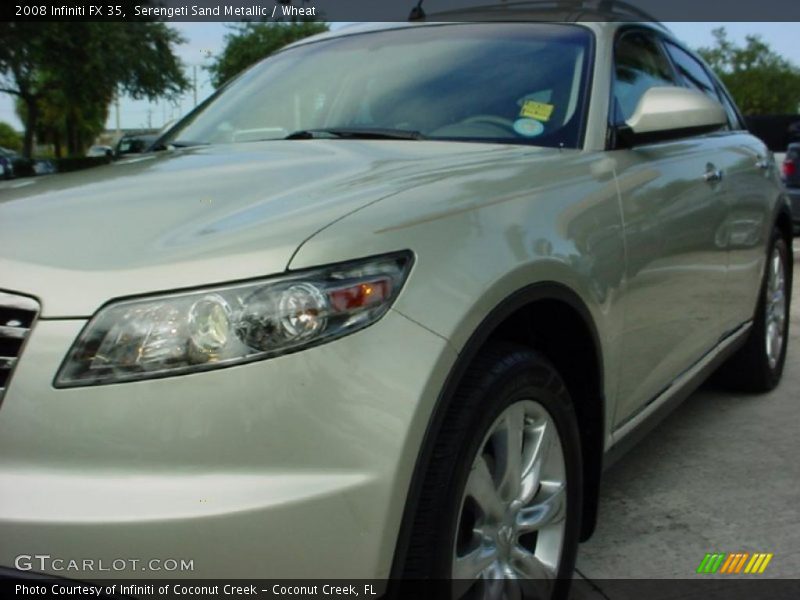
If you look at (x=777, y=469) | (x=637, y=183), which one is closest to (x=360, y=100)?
(x=637, y=183)

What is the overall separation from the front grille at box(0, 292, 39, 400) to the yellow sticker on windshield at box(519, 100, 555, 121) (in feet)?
5.65

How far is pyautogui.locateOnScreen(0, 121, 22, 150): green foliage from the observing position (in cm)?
6897

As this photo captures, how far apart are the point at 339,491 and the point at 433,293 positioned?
0.43m

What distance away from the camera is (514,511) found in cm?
212

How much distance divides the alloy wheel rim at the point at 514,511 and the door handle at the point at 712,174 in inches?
63.1

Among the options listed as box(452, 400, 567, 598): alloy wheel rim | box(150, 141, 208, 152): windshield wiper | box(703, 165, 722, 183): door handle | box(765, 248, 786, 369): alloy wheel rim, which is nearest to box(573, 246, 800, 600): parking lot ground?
box(765, 248, 786, 369): alloy wheel rim

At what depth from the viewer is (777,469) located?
11.7 feet

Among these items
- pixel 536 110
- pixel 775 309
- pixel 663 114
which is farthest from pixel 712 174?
pixel 775 309

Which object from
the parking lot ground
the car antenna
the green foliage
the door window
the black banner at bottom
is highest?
the car antenna

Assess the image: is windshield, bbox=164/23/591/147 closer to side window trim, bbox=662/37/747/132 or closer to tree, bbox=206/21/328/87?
side window trim, bbox=662/37/747/132

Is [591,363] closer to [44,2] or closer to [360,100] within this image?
[360,100]

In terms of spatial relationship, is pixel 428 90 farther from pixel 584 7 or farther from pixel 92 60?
pixel 92 60

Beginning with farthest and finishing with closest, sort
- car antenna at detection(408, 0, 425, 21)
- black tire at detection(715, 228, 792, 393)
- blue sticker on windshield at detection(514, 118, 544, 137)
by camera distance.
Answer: black tire at detection(715, 228, 792, 393), car antenna at detection(408, 0, 425, 21), blue sticker on windshield at detection(514, 118, 544, 137)

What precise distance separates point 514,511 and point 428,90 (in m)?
1.52
